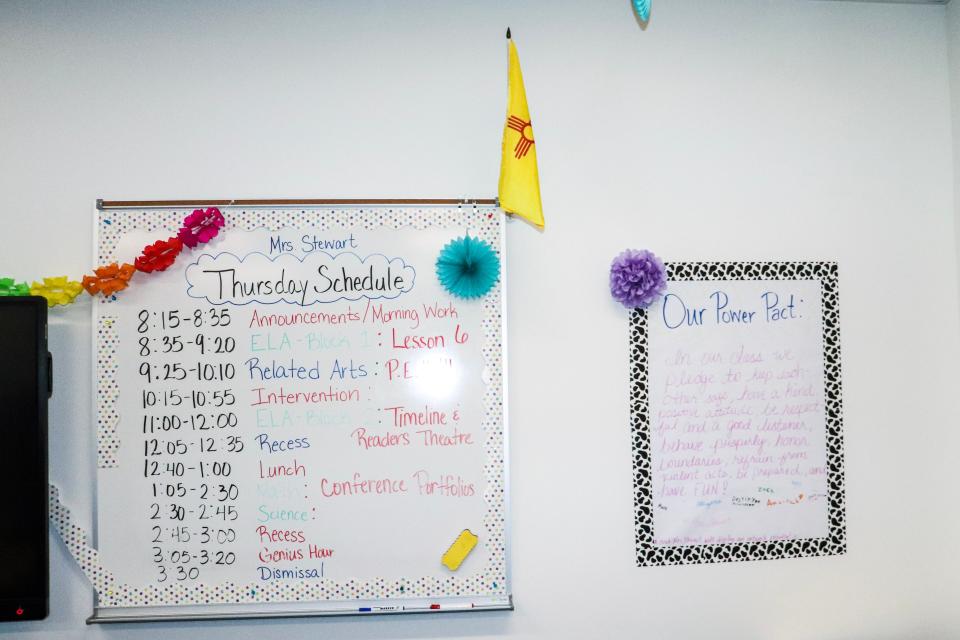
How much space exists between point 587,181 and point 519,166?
225 mm

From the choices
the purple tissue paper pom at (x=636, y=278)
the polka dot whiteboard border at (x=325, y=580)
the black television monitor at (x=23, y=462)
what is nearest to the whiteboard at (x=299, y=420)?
the polka dot whiteboard border at (x=325, y=580)

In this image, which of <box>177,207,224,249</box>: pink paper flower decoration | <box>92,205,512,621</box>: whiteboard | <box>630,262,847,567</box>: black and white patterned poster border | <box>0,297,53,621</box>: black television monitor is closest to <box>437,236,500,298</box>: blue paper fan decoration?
<box>92,205,512,621</box>: whiteboard

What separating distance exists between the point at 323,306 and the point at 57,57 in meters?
0.99

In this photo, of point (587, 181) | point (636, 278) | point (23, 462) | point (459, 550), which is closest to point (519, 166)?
point (587, 181)

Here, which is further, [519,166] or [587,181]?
[587,181]

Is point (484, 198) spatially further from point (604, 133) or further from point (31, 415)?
point (31, 415)

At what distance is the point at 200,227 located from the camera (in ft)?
5.52

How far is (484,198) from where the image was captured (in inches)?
68.5

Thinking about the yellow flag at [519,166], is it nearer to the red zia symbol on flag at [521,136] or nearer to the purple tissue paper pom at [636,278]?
the red zia symbol on flag at [521,136]

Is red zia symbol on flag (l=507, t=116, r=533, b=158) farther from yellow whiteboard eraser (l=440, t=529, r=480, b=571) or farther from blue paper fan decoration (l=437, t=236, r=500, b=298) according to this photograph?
yellow whiteboard eraser (l=440, t=529, r=480, b=571)

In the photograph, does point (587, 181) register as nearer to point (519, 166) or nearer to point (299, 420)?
point (519, 166)

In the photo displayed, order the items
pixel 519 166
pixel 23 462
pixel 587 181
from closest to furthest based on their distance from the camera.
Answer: pixel 23 462 < pixel 519 166 < pixel 587 181

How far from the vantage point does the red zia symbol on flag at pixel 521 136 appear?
1678 mm

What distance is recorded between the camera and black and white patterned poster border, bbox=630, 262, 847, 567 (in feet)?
5.74
